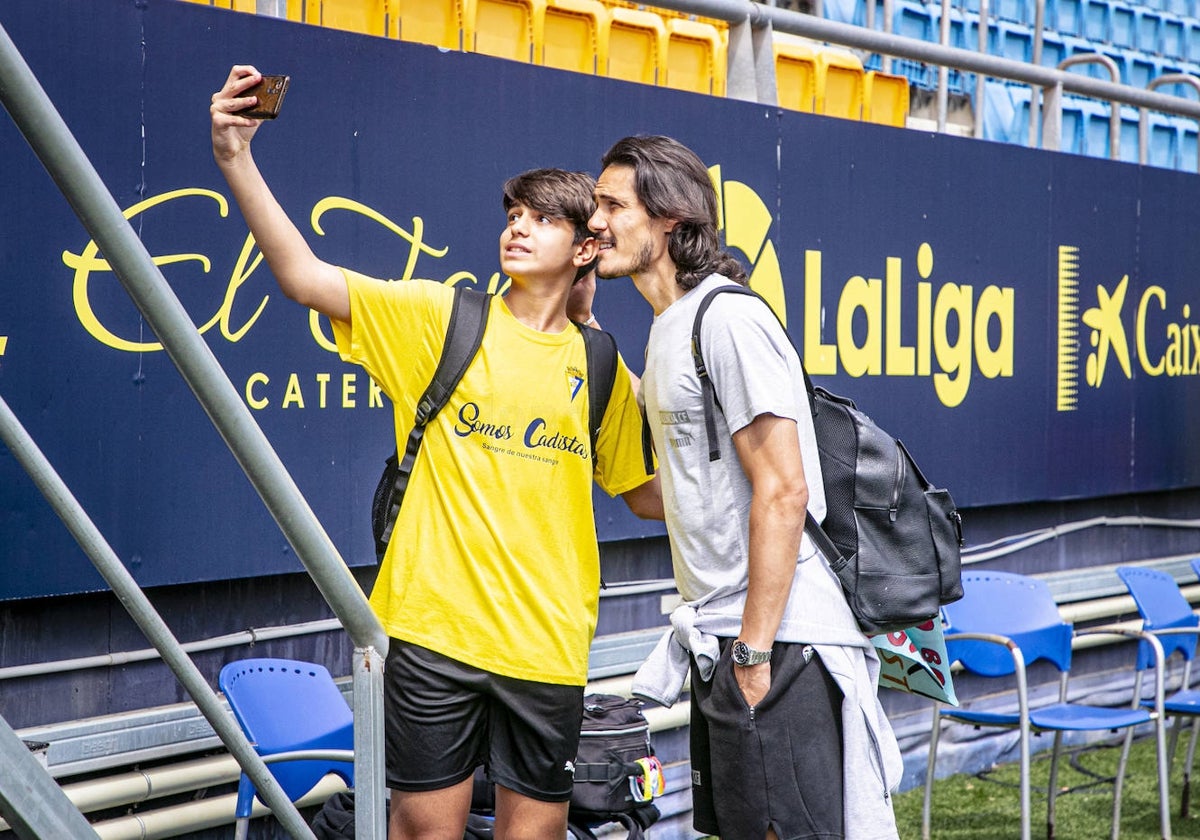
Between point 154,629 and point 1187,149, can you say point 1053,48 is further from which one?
point 154,629

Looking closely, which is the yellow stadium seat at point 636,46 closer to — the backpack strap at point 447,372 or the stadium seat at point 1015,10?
the backpack strap at point 447,372

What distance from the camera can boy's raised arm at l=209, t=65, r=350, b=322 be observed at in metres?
2.22

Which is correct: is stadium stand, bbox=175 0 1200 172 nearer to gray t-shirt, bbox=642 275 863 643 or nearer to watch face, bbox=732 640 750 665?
gray t-shirt, bbox=642 275 863 643

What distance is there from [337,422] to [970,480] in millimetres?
2842

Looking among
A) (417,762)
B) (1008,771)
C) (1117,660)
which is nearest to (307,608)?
(417,762)

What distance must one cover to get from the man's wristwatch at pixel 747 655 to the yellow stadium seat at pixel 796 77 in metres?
3.66

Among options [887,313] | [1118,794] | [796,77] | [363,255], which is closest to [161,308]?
[363,255]

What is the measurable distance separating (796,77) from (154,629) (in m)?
4.27

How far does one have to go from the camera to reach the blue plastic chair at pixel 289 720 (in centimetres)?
319

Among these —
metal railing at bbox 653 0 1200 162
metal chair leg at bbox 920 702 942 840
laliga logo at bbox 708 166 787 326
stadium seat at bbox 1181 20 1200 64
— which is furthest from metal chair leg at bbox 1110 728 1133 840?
stadium seat at bbox 1181 20 1200 64

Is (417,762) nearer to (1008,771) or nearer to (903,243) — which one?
(903,243)

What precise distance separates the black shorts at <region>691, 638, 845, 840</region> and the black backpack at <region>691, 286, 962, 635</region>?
0.16 m

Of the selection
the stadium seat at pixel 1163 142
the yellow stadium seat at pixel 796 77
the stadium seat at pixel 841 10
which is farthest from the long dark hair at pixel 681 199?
the stadium seat at pixel 1163 142

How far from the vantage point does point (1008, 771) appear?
5.79m
